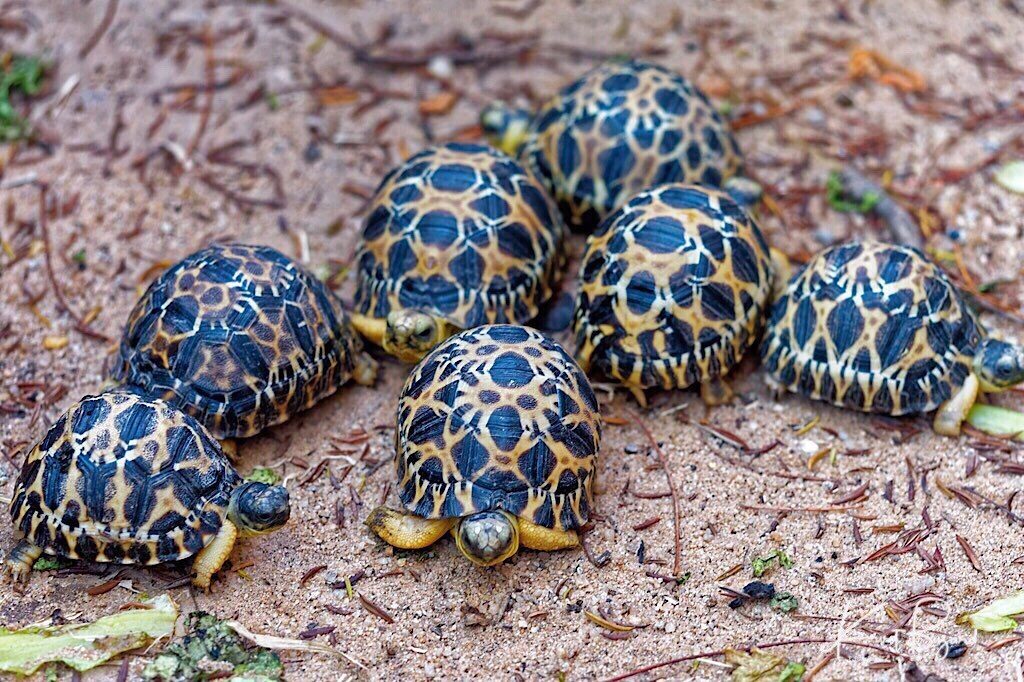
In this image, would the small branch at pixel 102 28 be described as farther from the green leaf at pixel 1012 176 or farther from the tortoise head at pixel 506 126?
the green leaf at pixel 1012 176

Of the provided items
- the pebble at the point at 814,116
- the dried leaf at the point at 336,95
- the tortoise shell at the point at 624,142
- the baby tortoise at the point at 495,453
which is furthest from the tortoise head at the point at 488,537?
the pebble at the point at 814,116

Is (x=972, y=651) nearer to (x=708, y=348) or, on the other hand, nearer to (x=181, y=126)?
(x=708, y=348)

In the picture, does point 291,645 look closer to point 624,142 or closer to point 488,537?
point 488,537

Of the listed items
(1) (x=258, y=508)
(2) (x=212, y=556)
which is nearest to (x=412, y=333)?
(1) (x=258, y=508)

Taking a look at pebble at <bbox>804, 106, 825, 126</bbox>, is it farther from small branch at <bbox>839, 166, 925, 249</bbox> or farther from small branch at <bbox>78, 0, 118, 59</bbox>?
small branch at <bbox>78, 0, 118, 59</bbox>

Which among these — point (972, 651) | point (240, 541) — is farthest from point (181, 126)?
point (972, 651)

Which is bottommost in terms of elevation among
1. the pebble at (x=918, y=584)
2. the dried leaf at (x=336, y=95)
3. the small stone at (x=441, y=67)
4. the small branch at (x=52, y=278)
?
the pebble at (x=918, y=584)
